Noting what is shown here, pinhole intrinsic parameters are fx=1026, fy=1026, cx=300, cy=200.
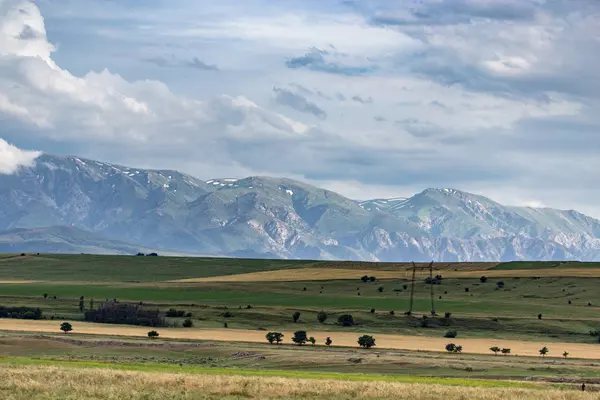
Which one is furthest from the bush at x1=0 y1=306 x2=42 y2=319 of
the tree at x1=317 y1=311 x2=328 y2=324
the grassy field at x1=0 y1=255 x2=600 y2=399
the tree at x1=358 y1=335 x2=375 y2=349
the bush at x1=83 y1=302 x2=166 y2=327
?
the tree at x1=358 y1=335 x2=375 y2=349

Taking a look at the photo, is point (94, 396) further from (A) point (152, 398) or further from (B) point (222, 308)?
(B) point (222, 308)

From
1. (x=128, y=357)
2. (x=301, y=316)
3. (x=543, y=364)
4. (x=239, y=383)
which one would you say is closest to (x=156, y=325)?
(x=301, y=316)

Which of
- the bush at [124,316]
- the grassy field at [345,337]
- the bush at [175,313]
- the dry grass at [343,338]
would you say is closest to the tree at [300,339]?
the grassy field at [345,337]

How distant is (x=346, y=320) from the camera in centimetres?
15275

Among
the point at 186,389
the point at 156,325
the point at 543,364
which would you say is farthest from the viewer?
the point at 156,325

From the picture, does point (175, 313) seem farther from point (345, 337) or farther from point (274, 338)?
point (274, 338)

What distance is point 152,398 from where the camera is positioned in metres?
52.7

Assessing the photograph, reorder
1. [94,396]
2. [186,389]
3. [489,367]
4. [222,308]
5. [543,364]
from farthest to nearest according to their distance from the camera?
[222,308] → [543,364] → [489,367] → [186,389] → [94,396]

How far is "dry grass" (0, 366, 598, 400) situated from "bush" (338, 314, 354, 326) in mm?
89685

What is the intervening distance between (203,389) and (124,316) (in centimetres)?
10051

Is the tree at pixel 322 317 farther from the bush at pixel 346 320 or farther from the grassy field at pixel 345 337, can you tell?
the bush at pixel 346 320

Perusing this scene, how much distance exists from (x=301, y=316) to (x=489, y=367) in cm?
7620

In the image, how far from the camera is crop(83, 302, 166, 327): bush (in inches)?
5940

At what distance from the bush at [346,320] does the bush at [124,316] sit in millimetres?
26280
